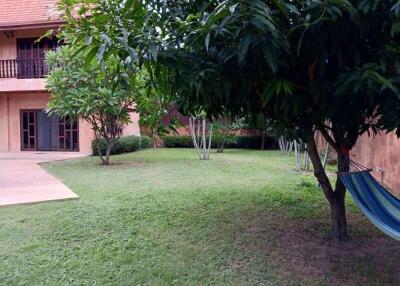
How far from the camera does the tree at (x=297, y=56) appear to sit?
7.90 feet

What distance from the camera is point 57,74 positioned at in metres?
11.2

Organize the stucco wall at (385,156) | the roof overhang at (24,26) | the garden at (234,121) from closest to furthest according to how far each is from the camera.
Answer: the garden at (234,121) → the stucco wall at (385,156) → the roof overhang at (24,26)

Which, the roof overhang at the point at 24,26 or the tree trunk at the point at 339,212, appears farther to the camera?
the roof overhang at the point at 24,26

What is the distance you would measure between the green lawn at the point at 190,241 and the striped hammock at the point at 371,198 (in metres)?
0.49

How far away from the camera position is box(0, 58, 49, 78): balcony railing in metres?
16.9

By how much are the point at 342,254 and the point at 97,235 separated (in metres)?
2.64

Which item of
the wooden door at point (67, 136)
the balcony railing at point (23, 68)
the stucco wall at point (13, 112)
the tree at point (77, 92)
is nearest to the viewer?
the tree at point (77, 92)

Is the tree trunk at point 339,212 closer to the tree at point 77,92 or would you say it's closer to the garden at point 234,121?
the garden at point 234,121

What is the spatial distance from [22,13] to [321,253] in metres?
17.1

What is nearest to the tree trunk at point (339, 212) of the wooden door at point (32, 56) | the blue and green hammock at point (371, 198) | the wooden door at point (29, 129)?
the blue and green hammock at point (371, 198)

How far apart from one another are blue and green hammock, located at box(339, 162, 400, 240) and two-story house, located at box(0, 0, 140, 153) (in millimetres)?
13531

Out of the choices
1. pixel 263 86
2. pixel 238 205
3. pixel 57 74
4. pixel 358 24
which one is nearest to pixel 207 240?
pixel 238 205

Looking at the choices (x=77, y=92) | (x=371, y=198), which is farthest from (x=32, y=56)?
(x=371, y=198)

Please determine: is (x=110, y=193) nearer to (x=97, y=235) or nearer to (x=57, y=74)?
(x=97, y=235)
